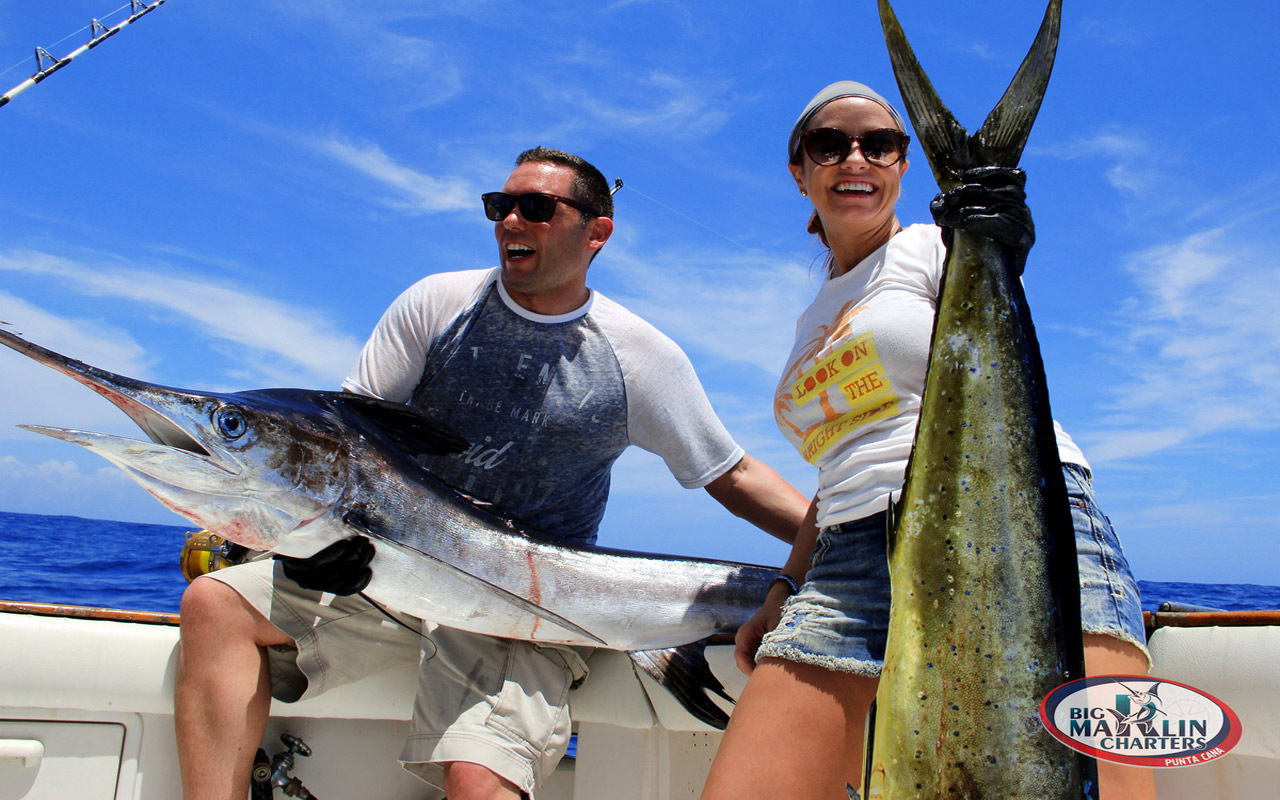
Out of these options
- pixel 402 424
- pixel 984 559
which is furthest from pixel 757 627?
pixel 402 424

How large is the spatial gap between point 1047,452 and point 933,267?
0.82m

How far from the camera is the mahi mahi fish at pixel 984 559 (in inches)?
41.8

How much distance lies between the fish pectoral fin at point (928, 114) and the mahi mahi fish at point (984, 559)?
0.02 meters

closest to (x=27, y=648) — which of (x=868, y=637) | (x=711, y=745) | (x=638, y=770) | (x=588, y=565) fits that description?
(x=588, y=565)

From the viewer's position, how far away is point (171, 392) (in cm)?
222

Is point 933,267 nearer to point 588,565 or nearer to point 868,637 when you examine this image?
point 868,637

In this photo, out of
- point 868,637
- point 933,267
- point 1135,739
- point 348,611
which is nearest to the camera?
point 1135,739

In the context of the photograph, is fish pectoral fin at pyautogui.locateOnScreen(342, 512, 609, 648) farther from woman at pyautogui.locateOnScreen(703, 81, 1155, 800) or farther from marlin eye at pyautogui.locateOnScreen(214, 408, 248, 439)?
woman at pyautogui.locateOnScreen(703, 81, 1155, 800)

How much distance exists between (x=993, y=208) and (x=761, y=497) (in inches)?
72.3

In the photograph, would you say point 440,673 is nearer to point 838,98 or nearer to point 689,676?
point 689,676

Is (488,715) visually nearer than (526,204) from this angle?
Yes

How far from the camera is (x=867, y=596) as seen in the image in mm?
1685

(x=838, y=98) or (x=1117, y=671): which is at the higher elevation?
(x=838, y=98)

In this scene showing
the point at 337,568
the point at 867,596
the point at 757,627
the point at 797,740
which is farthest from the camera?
the point at 337,568
